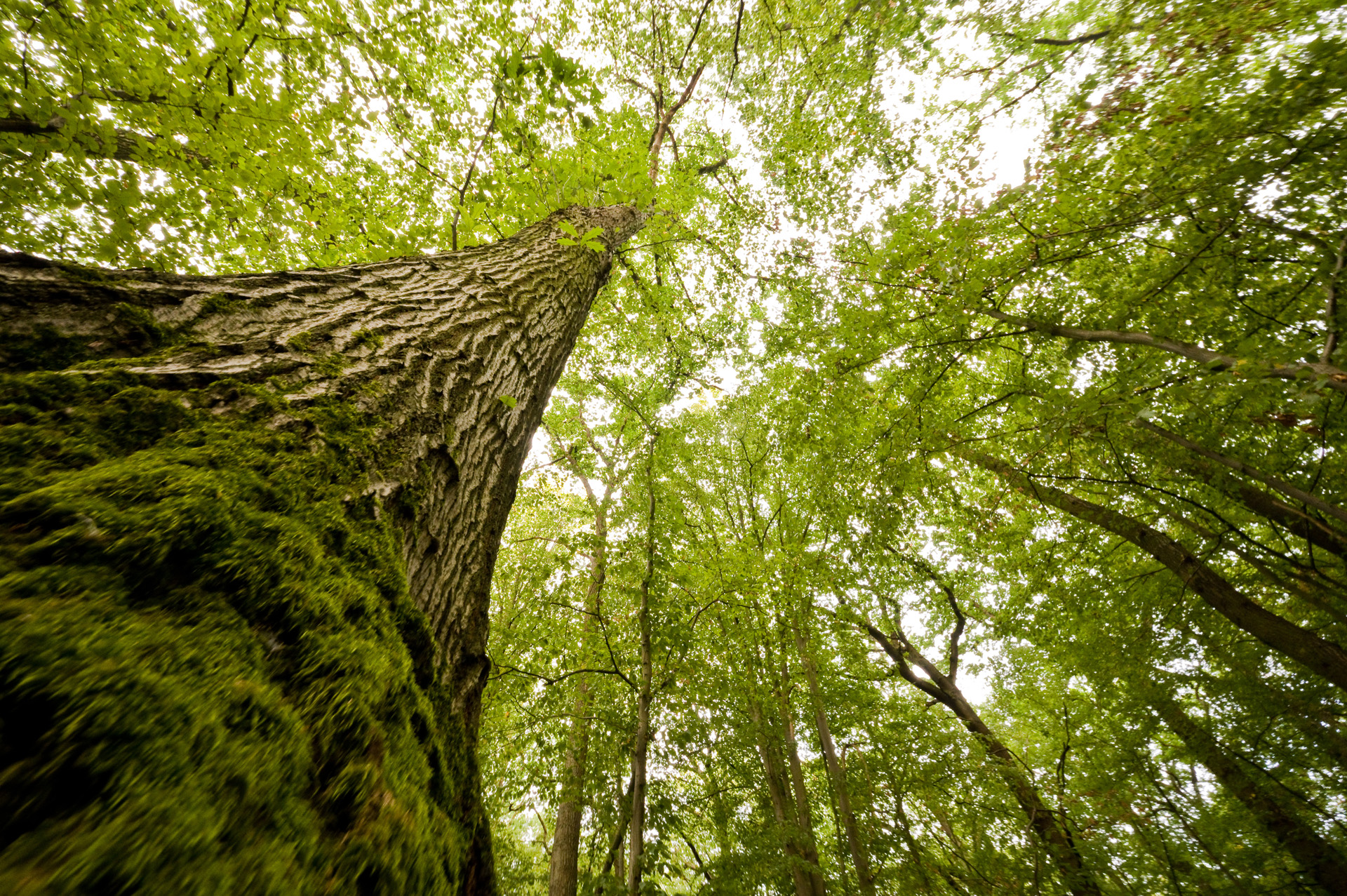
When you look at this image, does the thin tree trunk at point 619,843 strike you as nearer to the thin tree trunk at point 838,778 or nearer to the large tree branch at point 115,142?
the thin tree trunk at point 838,778

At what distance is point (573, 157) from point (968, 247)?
10.2 ft

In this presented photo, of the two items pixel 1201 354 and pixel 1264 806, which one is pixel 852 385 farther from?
pixel 1264 806

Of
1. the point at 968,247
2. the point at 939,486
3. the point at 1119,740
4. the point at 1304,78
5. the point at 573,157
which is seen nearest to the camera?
the point at 1304,78

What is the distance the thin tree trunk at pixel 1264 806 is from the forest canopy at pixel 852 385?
55 mm

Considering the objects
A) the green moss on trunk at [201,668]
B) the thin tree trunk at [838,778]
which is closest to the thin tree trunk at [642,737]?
the green moss on trunk at [201,668]

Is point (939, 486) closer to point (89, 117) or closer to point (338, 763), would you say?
point (338, 763)

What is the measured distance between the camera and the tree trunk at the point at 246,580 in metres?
0.48

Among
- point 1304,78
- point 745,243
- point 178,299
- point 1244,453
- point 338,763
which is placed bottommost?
point 338,763

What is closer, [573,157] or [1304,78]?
[1304,78]

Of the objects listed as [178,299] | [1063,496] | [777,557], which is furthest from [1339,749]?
[178,299]

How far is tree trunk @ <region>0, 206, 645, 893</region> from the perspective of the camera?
1.57 ft

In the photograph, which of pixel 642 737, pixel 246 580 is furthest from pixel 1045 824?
pixel 246 580

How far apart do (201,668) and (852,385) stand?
5.26 meters

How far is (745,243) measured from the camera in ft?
25.1
